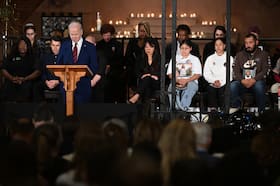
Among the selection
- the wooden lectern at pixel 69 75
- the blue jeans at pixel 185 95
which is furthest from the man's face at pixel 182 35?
the wooden lectern at pixel 69 75

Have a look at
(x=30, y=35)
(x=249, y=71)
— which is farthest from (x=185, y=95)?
(x=30, y=35)

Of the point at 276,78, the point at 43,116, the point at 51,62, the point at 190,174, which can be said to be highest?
the point at 51,62

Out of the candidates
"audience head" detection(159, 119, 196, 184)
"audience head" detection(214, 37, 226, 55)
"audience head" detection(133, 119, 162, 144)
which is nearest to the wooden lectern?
"audience head" detection(214, 37, 226, 55)

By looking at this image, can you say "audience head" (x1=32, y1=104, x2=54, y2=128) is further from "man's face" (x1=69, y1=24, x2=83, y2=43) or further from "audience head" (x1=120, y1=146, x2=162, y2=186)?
"audience head" (x1=120, y1=146, x2=162, y2=186)

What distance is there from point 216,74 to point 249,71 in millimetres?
546

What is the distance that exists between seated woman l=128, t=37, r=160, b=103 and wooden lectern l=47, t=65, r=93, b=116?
236cm

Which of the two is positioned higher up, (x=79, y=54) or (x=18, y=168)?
(x=79, y=54)

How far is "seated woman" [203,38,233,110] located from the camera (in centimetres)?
1348

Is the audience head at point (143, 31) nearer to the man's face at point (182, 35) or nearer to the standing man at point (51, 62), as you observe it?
the man's face at point (182, 35)

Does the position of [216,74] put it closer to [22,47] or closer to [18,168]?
[22,47]

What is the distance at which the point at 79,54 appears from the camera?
11953mm

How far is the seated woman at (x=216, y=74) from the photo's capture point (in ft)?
44.2

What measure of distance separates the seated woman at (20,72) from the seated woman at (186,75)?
6.36 feet

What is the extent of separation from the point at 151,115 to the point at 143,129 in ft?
14.8
